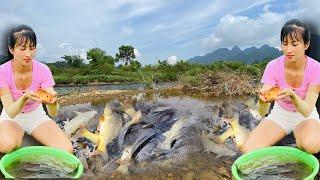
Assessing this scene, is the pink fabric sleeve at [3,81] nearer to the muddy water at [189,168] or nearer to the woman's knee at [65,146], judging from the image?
the woman's knee at [65,146]

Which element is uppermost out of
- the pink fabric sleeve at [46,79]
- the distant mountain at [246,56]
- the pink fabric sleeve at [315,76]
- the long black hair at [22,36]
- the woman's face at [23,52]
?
the long black hair at [22,36]

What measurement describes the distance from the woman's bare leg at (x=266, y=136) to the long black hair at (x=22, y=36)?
7.07 feet

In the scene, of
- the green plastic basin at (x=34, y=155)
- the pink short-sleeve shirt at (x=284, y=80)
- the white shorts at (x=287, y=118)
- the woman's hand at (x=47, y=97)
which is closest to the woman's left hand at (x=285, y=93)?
the pink short-sleeve shirt at (x=284, y=80)

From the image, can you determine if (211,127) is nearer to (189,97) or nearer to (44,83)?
(44,83)

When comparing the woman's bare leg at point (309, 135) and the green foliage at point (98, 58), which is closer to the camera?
the woman's bare leg at point (309, 135)

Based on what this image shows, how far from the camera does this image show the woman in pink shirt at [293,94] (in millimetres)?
3812

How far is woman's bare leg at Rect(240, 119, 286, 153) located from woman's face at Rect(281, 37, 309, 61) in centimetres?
74

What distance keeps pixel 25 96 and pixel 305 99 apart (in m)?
2.35

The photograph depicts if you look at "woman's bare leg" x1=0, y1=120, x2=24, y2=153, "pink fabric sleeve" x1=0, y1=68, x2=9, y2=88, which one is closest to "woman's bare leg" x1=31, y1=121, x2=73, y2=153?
"woman's bare leg" x1=0, y1=120, x2=24, y2=153

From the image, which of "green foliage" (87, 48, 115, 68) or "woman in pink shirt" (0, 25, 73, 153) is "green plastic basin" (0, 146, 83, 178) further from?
"green foliage" (87, 48, 115, 68)

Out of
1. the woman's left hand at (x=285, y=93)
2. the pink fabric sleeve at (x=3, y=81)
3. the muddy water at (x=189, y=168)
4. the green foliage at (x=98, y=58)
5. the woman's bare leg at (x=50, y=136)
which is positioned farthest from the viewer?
the green foliage at (x=98, y=58)

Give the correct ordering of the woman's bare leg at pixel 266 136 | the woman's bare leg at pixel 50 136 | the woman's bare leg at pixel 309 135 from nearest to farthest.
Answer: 1. the woman's bare leg at pixel 309 135
2. the woman's bare leg at pixel 266 136
3. the woman's bare leg at pixel 50 136

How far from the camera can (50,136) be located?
14.5 ft

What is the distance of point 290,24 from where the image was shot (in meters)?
3.83
